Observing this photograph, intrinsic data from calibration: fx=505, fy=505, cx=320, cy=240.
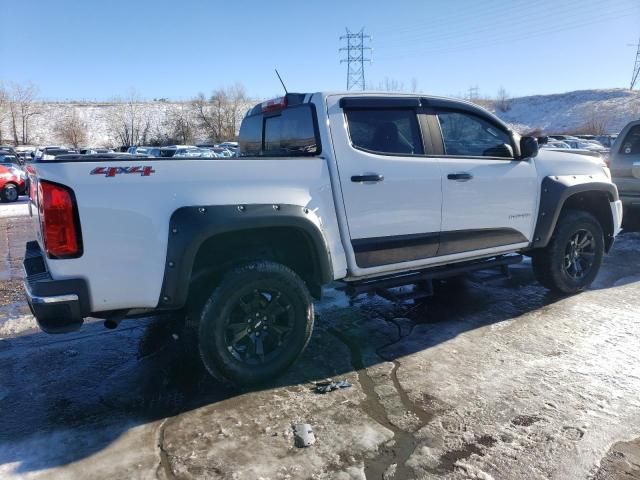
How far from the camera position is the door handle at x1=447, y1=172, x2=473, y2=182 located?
14.1ft

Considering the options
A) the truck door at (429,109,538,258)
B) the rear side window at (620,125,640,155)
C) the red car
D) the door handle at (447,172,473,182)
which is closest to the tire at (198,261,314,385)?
the truck door at (429,109,538,258)

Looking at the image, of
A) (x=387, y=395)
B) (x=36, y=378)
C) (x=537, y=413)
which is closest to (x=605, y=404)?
(x=537, y=413)

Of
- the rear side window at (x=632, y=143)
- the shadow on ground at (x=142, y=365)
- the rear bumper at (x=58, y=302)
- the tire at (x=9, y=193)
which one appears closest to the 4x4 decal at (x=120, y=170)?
the rear bumper at (x=58, y=302)

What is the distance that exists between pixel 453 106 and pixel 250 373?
9.61 ft

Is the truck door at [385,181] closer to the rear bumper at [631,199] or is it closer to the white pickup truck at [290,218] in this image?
the white pickup truck at [290,218]

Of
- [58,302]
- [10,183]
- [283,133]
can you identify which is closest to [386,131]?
[283,133]

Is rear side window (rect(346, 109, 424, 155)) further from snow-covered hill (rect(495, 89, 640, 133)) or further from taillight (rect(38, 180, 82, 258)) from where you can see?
snow-covered hill (rect(495, 89, 640, 133))

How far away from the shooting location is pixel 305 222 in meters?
3.49

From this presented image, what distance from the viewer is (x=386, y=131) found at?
414 centimetres

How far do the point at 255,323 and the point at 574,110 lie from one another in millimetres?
76227

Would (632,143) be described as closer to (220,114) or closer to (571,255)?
(571,255)

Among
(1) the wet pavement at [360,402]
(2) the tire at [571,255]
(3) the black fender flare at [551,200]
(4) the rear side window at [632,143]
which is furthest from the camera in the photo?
(4) the rear side window at [632,143]

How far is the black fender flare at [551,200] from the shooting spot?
5.00 metres

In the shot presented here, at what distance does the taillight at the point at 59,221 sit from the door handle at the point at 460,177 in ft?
9.50
